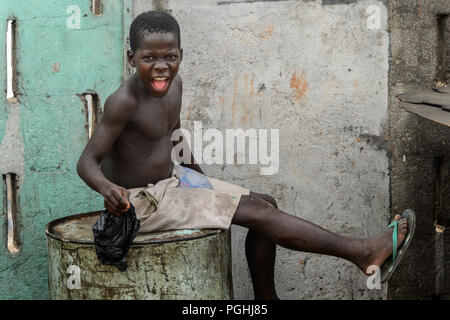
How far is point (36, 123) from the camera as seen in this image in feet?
11.8

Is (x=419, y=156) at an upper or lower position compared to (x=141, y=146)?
lower

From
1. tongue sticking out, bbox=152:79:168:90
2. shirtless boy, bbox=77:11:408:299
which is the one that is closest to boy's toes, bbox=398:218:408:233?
shirtless boy, bbox=77:11:408:299

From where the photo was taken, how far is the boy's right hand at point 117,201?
7.88 ft

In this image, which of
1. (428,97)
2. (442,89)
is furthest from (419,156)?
(428,97)

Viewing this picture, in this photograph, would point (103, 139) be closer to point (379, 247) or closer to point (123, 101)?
point (123, 101)

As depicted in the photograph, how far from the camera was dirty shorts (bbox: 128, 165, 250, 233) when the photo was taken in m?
2.65

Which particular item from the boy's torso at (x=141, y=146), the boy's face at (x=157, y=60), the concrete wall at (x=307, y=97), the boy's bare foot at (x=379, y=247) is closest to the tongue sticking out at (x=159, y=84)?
the boy's face at (x=157, y=60)

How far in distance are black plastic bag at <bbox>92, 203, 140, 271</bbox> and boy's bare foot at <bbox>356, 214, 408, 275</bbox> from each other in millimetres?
1061

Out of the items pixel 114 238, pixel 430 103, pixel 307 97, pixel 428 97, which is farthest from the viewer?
pixel 307 97

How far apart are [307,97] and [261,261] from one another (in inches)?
42.8

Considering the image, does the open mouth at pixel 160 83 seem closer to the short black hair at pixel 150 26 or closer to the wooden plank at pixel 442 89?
the short black hair at pixel 150 26

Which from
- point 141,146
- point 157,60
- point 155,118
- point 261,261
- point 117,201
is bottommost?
point 261,261

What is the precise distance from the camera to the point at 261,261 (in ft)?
9.90

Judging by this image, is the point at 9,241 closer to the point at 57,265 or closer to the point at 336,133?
the point at 57,265
